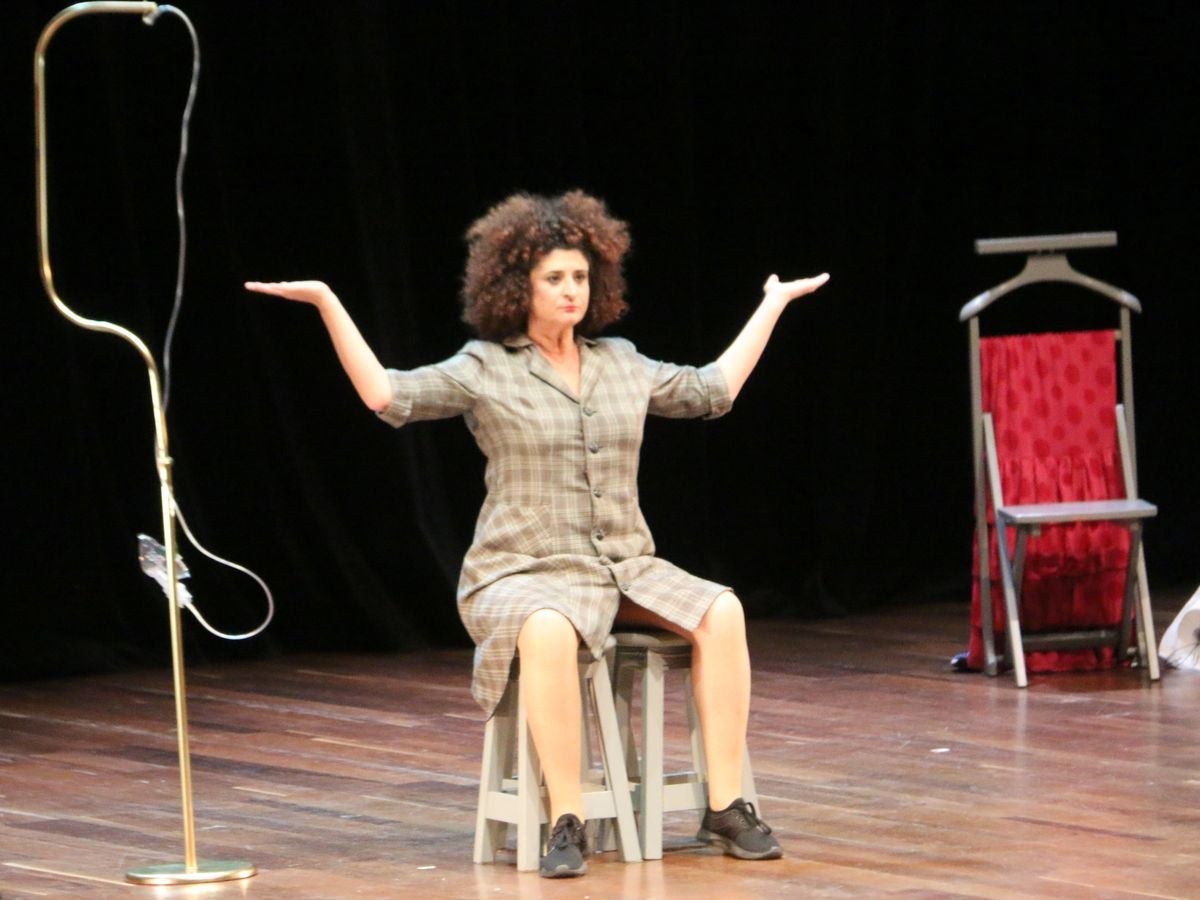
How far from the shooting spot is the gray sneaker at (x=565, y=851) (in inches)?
144

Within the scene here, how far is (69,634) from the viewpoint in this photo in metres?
6.09

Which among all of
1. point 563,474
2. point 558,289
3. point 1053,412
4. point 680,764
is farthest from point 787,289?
point 1053,412

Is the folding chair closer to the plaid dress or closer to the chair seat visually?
the chair seat

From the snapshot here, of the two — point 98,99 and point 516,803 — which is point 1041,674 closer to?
point 516,803

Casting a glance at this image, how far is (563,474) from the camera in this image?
12.7 feet

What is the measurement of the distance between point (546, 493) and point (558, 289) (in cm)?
37

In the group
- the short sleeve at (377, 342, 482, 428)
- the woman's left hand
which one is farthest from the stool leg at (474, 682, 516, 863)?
the woman's left hand

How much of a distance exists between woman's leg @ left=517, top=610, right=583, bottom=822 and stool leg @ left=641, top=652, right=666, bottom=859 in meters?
0.14

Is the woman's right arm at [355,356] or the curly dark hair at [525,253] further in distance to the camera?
the curly dark hair at [525,253]

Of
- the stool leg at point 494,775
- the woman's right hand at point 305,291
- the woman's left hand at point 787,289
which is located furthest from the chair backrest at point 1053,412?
the woman's right hand at point 305,291

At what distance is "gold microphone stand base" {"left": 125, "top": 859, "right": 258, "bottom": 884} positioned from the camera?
3670mm

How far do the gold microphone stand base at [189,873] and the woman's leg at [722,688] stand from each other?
2.70ft

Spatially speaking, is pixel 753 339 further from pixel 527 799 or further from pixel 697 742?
pixel 527 799

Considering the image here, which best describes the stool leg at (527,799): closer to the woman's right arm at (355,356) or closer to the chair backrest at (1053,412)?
the woman's right arm at (355,356)
